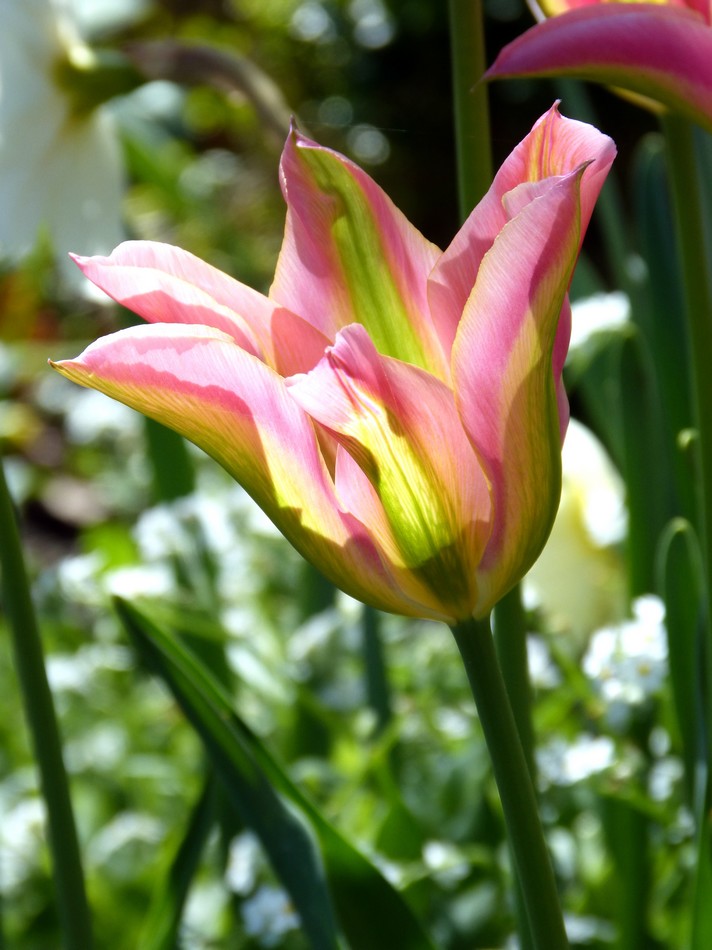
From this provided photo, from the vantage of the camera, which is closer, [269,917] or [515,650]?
[515,650]

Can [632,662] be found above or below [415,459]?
below

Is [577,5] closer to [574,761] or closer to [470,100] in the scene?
[470,100]

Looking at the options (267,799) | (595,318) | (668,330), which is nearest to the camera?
(267,799)

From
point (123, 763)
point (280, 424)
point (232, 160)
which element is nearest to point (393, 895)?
point (280, 424)

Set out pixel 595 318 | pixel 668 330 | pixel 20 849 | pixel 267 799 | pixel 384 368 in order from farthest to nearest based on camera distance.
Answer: pixel 20 849
pixel 595 318
pixel 668 330
pixel 267 799
pixel 384 368

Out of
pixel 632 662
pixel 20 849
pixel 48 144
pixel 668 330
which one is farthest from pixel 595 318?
pixel 20 849
